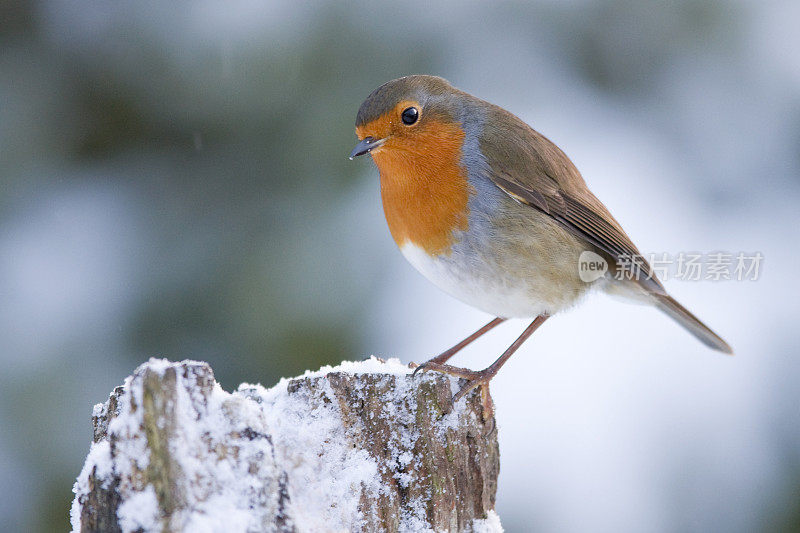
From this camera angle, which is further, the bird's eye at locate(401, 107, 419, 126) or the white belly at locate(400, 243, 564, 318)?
the bird's eye at locate(401, 107, 419, 126)

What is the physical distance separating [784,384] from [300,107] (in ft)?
9.15

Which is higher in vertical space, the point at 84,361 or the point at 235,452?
the point at 84,361

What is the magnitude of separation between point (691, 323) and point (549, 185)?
1075 millimetres

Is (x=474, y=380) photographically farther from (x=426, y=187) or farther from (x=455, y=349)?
(x=426, y=187)

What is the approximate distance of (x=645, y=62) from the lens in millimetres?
4305

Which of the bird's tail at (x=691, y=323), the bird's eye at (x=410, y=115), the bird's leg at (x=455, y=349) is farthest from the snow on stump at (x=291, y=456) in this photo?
the bird's tail at (x=691, y=323)

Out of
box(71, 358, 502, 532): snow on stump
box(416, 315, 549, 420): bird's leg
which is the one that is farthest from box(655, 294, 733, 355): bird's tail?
box(71, 358, 502, 532): snow on stump

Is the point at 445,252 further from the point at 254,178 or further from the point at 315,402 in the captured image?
the point at 254,178

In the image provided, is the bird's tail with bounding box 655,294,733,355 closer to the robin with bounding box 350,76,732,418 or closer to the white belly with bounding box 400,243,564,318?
the robin with bounding box 350,76,732,418

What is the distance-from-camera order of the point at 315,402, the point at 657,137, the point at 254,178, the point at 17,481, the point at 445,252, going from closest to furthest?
the point at 315,402 < the point at 445,252 < the point at 17,481 < the point at 254,178 < the point at 657,137

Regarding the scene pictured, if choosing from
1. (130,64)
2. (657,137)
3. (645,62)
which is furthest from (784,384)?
(130,64)

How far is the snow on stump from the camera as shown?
1592 millimetres
